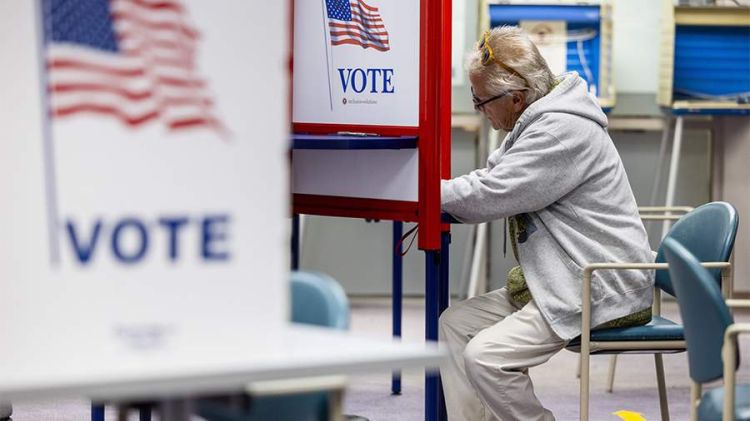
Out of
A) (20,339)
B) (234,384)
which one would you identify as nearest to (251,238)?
(234,384)

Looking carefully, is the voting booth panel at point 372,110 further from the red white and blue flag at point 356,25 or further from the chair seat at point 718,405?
the chair seat at point 718,405

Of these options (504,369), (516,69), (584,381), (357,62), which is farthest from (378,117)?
(584,381)

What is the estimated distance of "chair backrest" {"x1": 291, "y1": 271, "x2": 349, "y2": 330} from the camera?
1951 millimetres

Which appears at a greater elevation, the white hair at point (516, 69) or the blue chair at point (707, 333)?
the white hair at point (516, 69)

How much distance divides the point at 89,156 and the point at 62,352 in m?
0.22

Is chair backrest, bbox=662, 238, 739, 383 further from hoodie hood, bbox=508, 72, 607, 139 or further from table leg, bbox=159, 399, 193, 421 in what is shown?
table leg, bbox=159, 399, 193, 421

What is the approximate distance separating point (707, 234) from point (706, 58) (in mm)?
2749

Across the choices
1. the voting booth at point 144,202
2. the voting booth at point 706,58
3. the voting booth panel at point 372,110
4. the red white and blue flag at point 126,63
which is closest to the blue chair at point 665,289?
the voting booth panel at point 372,110

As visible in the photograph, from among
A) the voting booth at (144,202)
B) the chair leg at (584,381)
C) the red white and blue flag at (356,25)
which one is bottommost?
the chair leg at (584,381)

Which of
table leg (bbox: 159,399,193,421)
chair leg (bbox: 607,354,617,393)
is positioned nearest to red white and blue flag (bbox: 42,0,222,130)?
table leg (bbox: 159,399,193,421)

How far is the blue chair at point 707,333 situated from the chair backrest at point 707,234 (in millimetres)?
690

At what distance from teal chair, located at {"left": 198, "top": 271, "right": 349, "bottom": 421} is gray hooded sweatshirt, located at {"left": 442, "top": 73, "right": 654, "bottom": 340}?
1.03 m

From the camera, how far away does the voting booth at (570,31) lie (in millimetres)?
5594

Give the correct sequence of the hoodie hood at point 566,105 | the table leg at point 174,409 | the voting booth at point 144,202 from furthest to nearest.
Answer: the hoodie hood at point 566,105 → the table leg at point 174,409 → the voting booth at point 144,202
